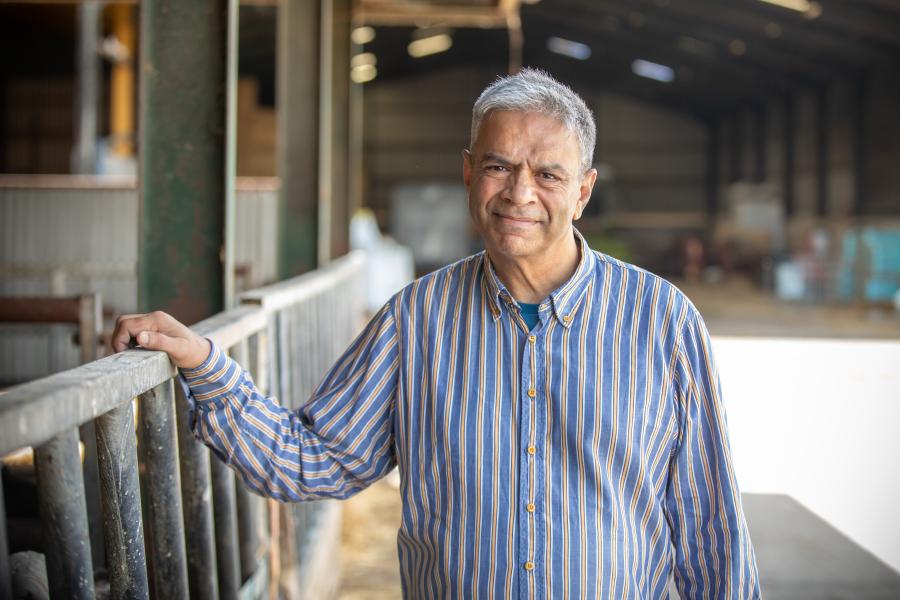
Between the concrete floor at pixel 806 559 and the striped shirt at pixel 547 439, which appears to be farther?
the concrete floor at pixel 806 559

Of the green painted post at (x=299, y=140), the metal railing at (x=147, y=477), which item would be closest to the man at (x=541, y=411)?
the metal railing at (x=147, y=477)

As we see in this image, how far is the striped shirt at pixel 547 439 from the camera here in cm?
200

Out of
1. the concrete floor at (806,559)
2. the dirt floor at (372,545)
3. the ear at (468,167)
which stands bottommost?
the dirt floor at (372,545)

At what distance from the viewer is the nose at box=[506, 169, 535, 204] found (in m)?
1.97

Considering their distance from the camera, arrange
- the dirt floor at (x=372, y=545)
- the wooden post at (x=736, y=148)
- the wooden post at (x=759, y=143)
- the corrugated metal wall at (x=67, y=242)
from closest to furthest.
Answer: the dirt floor at (x=372, y=545) → the corrugated metal wall at (x=67, y=242) → the wooden post at (x=759, y=143) → the wooden post at (x=736, y=148)

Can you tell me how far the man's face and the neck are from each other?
56 mm

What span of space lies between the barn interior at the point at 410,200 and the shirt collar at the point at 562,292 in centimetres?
76

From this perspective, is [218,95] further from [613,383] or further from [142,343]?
[613,383]

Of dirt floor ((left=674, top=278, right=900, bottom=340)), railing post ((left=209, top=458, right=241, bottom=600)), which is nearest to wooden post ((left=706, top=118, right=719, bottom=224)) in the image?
dirt floor ((left=674, top=278, right=900, bottom=340))

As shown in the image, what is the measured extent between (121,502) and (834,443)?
2.82m

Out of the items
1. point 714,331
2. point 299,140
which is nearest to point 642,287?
point 299,140

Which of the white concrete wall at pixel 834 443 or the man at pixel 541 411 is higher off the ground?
the man at pixel 541 411

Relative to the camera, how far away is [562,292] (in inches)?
79.7

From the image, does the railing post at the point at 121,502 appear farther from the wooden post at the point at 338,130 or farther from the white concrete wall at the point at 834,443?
the wooden post at the point at 338,130
